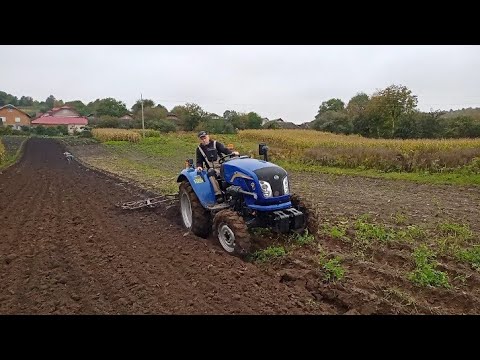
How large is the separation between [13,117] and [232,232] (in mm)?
58335

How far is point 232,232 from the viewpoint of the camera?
5012 millimetres

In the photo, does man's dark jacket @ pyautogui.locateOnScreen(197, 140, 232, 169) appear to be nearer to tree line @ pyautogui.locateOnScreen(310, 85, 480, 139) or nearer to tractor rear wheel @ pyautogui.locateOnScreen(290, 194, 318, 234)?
tractor rear wheel @ pyautogui.locateOnScreen(290, 194, 318, 234)

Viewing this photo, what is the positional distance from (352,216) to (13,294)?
574 cm

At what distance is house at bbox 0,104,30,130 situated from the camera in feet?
168

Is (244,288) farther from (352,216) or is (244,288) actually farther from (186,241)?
(352,216)

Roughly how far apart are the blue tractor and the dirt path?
28cm

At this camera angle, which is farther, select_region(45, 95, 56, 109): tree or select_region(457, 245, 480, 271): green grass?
select_region(45, 95, 56, 109): tree

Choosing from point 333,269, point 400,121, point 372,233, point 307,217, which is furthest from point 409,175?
point 400,121

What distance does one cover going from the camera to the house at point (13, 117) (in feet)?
168

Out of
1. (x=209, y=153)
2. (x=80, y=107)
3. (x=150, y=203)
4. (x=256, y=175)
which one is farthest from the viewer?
(x=80, y=107)

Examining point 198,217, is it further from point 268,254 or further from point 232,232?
point 268,254

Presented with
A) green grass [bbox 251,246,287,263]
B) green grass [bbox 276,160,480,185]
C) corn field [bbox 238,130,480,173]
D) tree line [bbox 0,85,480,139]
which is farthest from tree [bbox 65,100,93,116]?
green grass [bbox 251,246,287,263]
